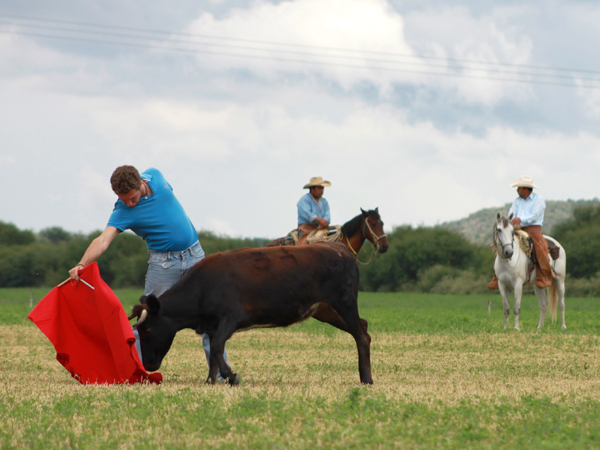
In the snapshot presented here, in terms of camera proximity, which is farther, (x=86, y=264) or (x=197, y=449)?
(x=86, y=264)

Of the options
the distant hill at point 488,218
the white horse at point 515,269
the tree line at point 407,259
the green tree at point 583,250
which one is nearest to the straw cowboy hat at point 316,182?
the white horse at point 515,269

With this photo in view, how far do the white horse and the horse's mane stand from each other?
2777 millimetres

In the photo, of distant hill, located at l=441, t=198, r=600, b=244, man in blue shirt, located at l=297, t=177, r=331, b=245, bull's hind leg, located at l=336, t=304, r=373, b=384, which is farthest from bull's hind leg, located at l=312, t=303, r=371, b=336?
distant hill, located at l=441, t=198, r=600, b=244

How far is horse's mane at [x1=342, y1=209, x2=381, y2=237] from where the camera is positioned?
52.0 feet

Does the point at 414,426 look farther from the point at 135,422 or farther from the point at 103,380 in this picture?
the point at 103,380

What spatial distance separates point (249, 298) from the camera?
8055 millimetres

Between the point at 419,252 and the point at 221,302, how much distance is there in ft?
191

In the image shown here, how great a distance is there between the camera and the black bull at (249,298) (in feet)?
26.4

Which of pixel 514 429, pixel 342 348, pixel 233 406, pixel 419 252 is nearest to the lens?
pixel 514 429

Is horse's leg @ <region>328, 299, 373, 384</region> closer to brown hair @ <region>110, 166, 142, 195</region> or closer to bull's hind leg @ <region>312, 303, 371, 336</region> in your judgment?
bull's hind leg @ <region>312, 303, 371, 336</region>

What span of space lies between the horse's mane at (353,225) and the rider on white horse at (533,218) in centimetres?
336

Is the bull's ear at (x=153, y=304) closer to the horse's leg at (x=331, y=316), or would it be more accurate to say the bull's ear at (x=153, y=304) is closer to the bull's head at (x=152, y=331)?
the bull's head at (x=152, y=331)

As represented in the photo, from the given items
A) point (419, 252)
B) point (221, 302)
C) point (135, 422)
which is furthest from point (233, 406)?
point (419, 252)

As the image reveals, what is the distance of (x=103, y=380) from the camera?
331 inches
